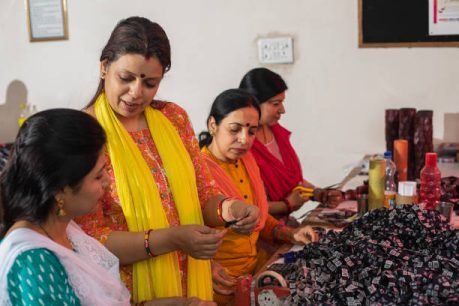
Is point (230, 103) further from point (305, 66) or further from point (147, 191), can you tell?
point (305, 66)

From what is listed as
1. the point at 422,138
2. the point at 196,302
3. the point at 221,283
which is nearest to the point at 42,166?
the point at 196,302

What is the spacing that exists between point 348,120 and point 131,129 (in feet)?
7.54

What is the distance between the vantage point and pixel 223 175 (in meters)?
2.18

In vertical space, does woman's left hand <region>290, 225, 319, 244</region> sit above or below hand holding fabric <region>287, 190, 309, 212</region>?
above

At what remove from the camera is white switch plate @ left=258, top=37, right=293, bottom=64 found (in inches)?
145

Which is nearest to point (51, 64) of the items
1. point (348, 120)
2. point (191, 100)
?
point (191, 100)

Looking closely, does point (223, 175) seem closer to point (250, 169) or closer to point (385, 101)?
point (250, 169)

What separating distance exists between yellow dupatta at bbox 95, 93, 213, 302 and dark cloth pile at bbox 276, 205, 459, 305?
0.29 m

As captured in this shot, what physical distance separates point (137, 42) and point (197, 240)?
1.76 feet

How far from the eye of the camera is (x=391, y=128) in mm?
3031

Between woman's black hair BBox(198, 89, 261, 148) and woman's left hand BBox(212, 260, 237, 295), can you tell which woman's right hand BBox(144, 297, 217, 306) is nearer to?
woman's left hand BBox(212, 260, 237, 295)

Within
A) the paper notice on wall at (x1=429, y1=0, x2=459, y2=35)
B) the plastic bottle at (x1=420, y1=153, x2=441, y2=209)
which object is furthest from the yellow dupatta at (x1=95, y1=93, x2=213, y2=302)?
the paper notice on wall at (x1=429, y1=0, x2=459, y2=35)

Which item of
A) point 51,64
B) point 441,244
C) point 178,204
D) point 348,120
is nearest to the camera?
point 441,244

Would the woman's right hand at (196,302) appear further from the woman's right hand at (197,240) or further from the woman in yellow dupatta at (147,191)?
the woman's right hand at (197,240)
